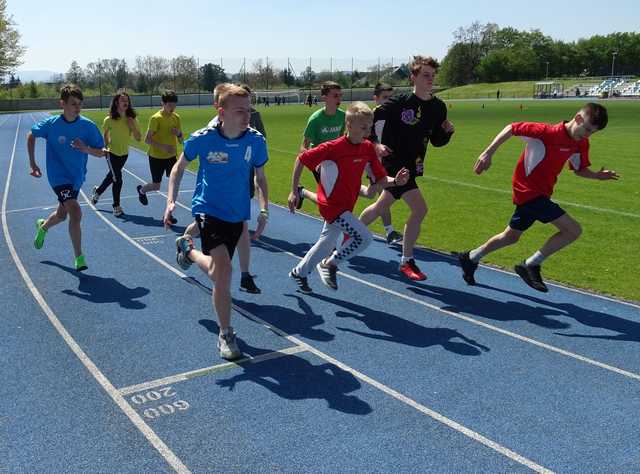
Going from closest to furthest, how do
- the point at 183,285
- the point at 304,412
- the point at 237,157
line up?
the point at 304,412
the point at 237,157
the point at 183,285

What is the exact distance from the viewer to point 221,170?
15.1 ft

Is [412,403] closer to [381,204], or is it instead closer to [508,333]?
[508,333]

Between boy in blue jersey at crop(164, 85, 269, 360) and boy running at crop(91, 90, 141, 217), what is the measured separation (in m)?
6.20

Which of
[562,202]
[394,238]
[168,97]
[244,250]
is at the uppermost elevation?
[168,97]

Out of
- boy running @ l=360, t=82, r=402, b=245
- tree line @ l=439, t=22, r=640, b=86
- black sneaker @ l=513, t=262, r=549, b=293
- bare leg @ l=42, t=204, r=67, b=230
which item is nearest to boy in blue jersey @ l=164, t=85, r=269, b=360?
bare leg @ l=42, t=204, r=67, b=230

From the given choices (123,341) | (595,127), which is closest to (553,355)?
(595,127)

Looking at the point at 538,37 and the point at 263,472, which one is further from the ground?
the point at 538,37

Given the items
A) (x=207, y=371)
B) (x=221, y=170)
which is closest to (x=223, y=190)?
(x=221, y=170)

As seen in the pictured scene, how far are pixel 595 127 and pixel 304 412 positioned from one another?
150 inches

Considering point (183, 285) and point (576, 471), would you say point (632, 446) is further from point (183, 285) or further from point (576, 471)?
point (183, 285)

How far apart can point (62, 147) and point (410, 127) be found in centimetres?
421

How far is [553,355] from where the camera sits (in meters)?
4.67

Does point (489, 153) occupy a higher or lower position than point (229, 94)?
lower

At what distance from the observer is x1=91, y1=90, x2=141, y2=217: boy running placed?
10.3 metres
